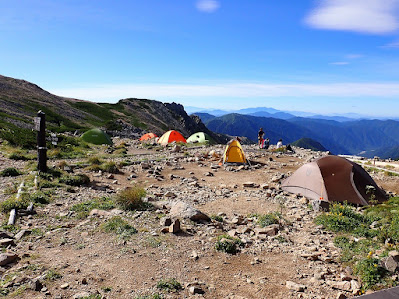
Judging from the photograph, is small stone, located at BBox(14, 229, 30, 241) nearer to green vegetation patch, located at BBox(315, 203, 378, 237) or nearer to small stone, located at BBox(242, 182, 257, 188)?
green vegetation patch, located at BBox(315, 203, 378, 237)

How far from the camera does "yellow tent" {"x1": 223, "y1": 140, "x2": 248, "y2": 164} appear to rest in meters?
21.4

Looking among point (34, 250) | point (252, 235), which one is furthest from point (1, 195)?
point (252, 235)

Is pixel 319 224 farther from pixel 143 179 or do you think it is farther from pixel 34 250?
pixel 143 179

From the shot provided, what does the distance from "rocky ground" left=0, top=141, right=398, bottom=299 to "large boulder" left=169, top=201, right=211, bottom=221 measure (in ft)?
0.12

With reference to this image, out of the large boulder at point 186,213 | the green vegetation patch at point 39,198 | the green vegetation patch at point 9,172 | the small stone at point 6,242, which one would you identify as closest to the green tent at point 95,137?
the green vegetation patch at point 9,172

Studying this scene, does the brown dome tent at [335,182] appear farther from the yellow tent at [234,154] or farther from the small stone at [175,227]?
the yellow tent at [234,154]

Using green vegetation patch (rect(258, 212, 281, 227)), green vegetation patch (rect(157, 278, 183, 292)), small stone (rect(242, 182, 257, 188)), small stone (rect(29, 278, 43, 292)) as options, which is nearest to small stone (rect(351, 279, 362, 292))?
green vegetation patch (rect(258, 212, 281, 227))

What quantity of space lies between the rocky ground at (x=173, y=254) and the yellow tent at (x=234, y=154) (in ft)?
27.8

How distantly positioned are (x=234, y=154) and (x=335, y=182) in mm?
9392

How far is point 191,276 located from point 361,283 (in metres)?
3.85

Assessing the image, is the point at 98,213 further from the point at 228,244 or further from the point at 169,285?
the point at 169,285

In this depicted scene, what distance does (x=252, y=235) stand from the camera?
902 centimetres

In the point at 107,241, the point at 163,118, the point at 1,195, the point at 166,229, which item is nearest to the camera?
the point at 107,241

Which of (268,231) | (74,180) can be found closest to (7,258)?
(268,231)
